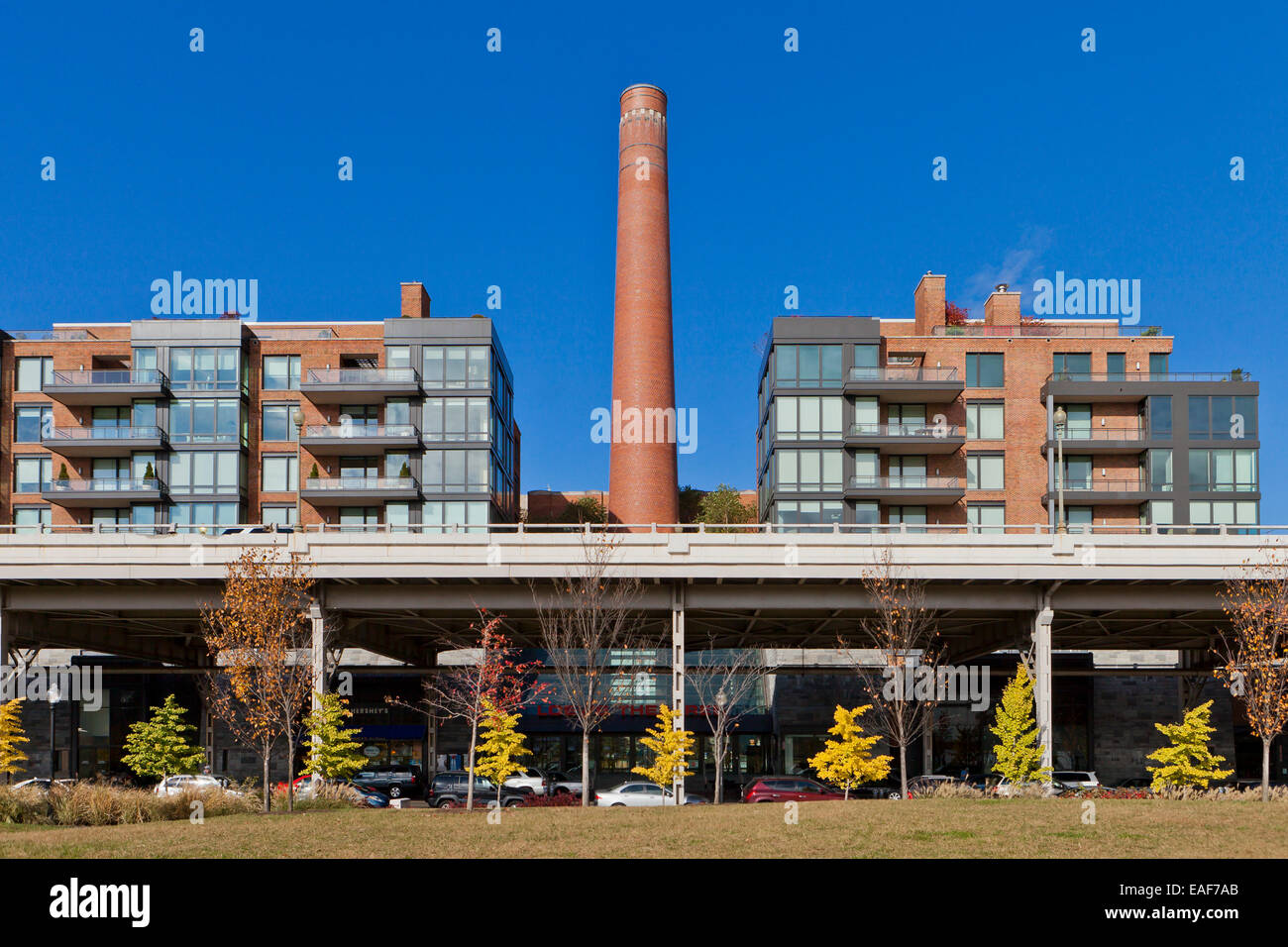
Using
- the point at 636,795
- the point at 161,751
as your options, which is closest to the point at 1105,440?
the point at 636,795

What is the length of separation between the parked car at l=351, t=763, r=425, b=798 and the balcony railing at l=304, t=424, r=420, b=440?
64.7ft

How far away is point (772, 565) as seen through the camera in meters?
35.0

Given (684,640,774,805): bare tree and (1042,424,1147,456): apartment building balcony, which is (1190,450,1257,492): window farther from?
(684,640,774,805): bare tree

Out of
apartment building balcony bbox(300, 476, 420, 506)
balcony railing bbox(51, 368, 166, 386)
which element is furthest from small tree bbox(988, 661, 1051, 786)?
balcony railing bbox(51, 368, 166, 386)

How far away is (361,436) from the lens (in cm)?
6131

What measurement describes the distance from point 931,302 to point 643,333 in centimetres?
1911

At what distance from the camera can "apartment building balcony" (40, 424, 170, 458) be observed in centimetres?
6153

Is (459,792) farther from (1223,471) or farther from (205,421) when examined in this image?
(1223,471)

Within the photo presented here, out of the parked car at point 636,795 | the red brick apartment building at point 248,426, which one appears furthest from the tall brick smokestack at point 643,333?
the parked car at point 636,795
